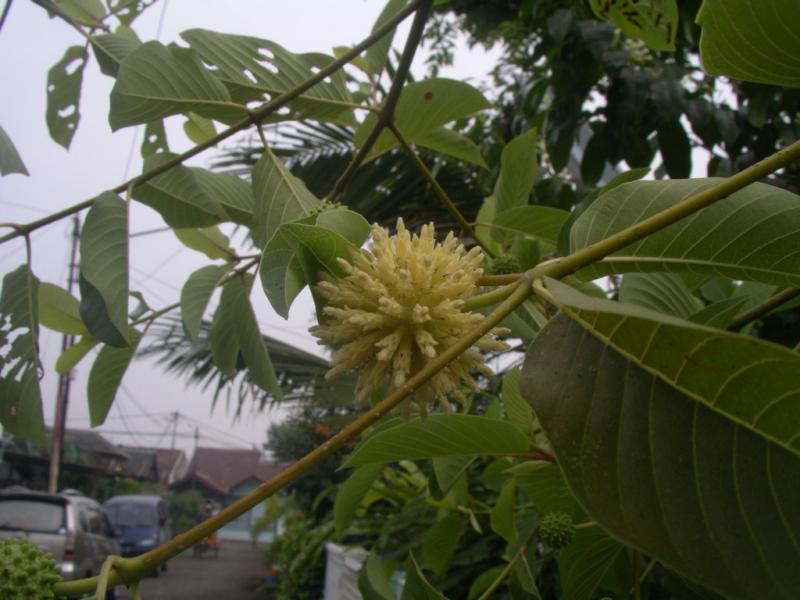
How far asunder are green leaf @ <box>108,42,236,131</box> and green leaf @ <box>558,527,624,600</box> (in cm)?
69

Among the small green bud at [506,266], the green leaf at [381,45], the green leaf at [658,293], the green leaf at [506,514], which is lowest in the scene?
the green leaf at [506,514]

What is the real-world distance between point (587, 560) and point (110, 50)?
0.95m

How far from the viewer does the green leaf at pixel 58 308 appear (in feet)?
3.37

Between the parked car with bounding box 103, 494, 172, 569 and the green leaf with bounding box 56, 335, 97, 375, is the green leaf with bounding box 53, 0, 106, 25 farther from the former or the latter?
the parked car with bounding box 103, 494, 172, 569

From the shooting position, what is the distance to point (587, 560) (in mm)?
815

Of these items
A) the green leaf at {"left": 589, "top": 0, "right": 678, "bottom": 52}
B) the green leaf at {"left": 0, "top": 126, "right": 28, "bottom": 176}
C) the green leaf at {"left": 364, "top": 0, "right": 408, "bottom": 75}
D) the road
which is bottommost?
the road

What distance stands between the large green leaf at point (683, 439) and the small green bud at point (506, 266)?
0.49m

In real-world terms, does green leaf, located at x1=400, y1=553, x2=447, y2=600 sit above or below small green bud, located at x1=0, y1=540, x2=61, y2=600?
below

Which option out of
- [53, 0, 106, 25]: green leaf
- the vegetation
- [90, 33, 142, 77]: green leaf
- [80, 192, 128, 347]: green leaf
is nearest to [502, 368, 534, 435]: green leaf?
the vegetation

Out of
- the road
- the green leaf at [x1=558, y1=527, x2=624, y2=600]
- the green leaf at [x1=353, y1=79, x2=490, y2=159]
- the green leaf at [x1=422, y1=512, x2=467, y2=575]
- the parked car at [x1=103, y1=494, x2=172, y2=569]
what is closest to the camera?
the green leaf at [x1=558, y1=527, x2=624, y2=600]

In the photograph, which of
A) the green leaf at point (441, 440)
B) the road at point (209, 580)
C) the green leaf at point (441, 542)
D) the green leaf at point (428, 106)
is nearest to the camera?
the green leaf at point (441, 440)

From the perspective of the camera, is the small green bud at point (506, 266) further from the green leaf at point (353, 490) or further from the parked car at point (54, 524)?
the parked car at point (54, 524)

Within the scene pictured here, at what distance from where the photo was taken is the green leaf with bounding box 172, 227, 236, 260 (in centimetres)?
110

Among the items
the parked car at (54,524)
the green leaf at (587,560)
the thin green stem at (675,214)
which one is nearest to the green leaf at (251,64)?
the thin green stem at (675,214)
